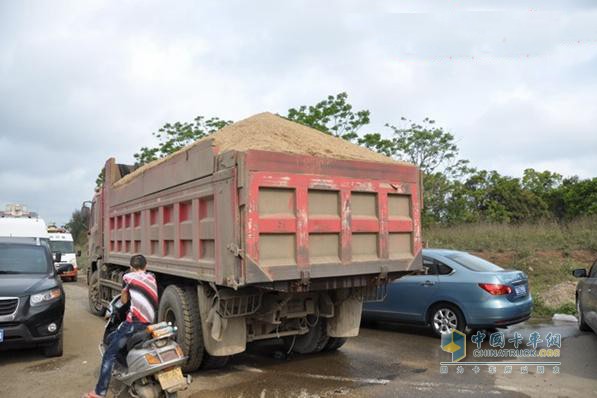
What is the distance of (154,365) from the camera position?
4375 millimetres

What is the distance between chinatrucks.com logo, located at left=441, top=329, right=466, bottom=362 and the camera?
264 inches

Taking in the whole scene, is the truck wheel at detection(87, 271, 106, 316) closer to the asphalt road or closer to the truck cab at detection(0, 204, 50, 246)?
the truck cab at detection(0, 204, 50, 246)

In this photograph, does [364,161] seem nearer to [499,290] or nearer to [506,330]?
[499,290]

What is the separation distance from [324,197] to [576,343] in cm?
517

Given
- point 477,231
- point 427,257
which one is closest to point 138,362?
point 427,257

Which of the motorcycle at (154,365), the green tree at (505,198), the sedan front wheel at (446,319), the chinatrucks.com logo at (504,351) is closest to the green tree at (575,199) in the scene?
the green tree at (505,198)

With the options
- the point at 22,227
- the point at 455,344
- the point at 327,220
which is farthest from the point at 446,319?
the point at 22,227

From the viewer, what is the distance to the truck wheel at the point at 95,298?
1053 cm

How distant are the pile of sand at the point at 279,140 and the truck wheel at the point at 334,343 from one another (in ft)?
8.86

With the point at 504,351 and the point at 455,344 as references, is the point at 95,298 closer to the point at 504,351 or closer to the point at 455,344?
the point at 455,344

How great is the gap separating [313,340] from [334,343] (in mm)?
424

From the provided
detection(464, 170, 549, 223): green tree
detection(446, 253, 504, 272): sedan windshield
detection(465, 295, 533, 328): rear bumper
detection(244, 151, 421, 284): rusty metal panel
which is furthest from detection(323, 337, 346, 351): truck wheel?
detection(464, 170, 549, 223): green tree

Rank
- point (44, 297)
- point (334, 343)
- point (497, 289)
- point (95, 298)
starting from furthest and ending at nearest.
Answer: point (95, 298)
point (497, 289)
point (334, 343)
point (44, 297)

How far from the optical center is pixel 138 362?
4.47 meters
